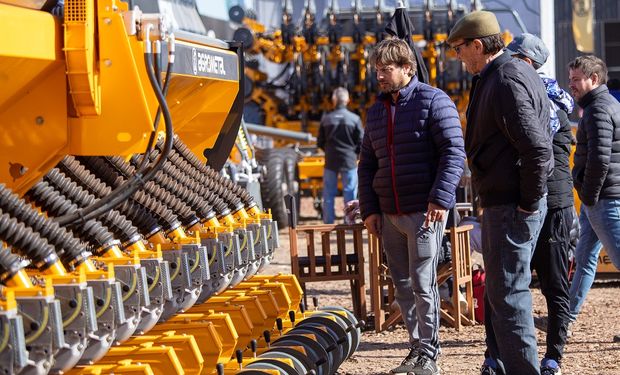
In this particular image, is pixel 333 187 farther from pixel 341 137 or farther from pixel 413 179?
pixel 413 179

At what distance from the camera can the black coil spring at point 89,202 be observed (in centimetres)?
524

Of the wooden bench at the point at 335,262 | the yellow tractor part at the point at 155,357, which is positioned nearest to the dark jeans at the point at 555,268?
the wooden bench at the point at 335,262

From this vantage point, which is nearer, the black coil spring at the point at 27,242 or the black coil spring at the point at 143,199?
the black coil spring at the point at 27,242

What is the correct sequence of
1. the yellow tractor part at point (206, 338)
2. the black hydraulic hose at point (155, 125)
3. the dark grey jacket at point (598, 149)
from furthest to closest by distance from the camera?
the dark grey jacket at point (598, 149) < the yellow tractor part at point (206, 338) < the black hydraulic hose at point (155, 125)

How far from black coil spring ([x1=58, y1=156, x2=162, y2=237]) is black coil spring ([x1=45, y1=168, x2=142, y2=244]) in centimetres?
5

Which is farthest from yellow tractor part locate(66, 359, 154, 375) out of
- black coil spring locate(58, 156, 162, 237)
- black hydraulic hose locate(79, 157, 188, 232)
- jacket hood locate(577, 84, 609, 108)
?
jacket hood locate(577, 84, 609, 108)

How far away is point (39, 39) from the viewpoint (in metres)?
4.59

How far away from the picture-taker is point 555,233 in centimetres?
672

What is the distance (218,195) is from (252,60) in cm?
1434

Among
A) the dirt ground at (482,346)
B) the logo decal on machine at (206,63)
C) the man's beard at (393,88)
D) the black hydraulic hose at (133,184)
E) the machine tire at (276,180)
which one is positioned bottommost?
the dirt ground at (482,346)

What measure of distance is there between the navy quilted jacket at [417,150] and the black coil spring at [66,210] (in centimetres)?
217

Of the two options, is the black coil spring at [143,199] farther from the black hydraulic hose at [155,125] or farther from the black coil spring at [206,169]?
the black hydraulic hose at [155,125]

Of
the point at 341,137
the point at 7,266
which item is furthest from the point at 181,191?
the point at 341,137

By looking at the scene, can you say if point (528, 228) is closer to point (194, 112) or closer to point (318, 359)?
point (318, 359)
